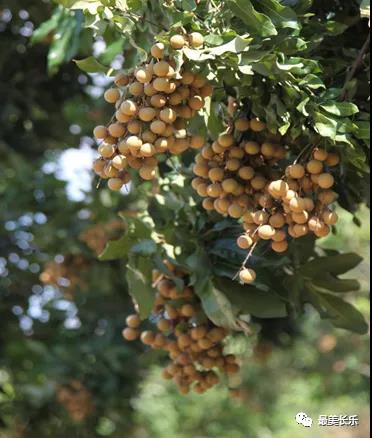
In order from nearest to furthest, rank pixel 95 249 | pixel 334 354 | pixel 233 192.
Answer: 1. pixel 233 192
2. pixel 95 249
3. pixel 334 354

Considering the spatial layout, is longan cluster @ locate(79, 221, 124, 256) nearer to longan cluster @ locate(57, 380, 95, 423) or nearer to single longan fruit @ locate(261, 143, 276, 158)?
longan cluster @ locate(57, 380, 95, 423)

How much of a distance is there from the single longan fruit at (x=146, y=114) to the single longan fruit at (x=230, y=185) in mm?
229

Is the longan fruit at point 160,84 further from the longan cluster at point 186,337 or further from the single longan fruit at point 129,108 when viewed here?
the longan cluster at point 186,337

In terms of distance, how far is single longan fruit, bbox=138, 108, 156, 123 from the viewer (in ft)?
4.83

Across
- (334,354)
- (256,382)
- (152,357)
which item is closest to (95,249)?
(152,357)

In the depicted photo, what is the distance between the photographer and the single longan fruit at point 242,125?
66.7 inches

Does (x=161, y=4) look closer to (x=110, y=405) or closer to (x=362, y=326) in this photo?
(x=362, y=326)

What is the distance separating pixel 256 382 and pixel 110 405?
438cm

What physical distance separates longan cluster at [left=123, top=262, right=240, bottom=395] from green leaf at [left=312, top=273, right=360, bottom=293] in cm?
24

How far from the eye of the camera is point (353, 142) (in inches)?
62.7

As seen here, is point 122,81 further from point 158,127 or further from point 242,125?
point 242,125

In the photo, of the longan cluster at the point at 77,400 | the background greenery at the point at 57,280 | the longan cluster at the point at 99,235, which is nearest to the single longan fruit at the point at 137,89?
the background greenery at the point at 57,280

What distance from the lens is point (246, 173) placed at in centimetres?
165

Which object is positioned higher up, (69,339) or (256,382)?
(69,339)
